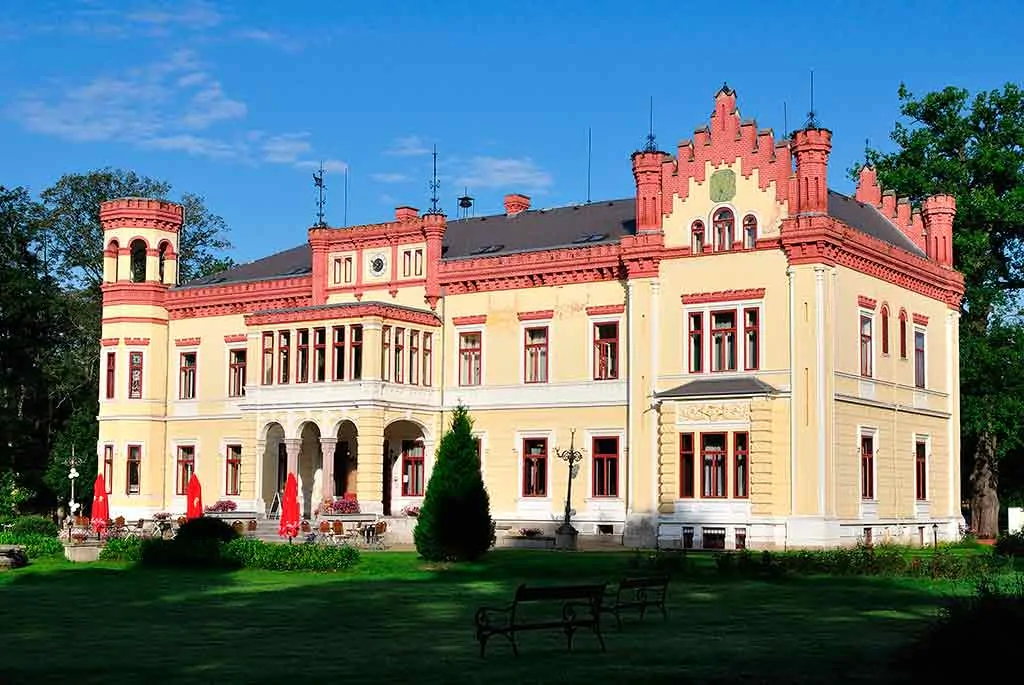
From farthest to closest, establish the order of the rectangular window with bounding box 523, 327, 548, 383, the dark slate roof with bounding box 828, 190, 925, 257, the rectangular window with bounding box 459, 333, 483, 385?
the rectangular window with bounding box 459, 333, 483, 385 → the rectangular window with bounding box 523, 327, 548, 383 → the dark slate roof with bounding box 828, 190, 925, 257

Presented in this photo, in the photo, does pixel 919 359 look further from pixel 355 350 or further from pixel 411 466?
pixel 355 350

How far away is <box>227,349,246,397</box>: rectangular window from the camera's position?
5406 cm

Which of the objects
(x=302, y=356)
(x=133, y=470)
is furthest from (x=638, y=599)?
(x=133, y=470)

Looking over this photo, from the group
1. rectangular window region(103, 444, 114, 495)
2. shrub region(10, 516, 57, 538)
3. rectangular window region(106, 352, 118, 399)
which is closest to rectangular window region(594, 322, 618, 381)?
shrub region(10, 516, 57, 538)

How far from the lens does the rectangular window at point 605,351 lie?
46125 millimetres

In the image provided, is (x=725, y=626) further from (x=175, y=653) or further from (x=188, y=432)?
(x=188, y=432)

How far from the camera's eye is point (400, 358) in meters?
48.7

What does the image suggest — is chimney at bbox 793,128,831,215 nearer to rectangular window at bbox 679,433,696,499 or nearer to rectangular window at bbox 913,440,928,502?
rectangular window at bbox 679,433,696,499

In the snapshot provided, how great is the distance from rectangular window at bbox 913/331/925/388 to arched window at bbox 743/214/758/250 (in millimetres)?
8377

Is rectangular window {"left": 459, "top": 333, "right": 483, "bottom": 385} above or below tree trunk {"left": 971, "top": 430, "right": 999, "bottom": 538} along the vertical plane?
above

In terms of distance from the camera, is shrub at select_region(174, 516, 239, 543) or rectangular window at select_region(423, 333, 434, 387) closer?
shrub at select_region(174, 516, 239, 543)

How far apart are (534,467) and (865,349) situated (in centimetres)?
1167

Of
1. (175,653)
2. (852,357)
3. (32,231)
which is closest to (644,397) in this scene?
(852,357)

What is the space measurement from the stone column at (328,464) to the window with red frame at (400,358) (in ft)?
10.1
